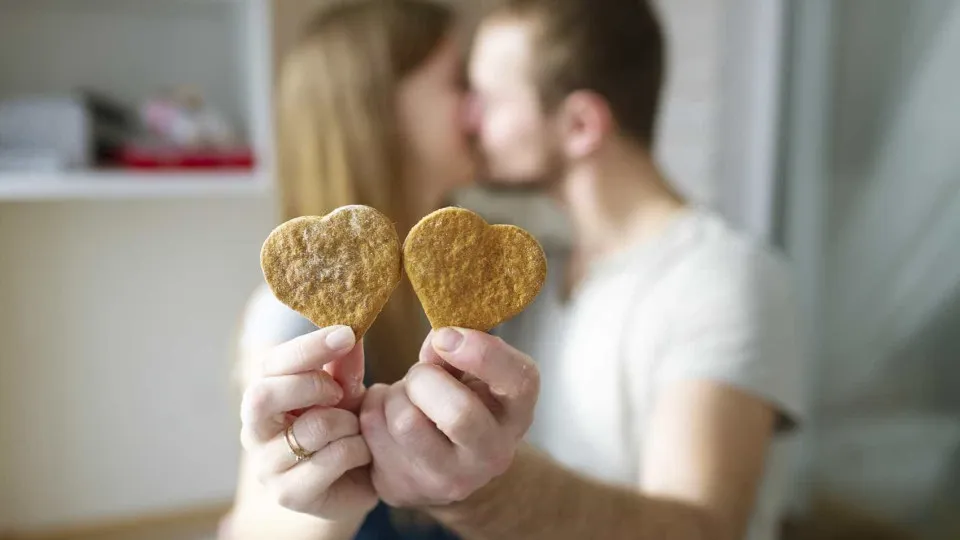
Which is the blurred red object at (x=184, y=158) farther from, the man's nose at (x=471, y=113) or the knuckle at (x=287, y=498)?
the knuckle at (x=287, y=498)

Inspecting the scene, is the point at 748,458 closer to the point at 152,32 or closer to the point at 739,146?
the point at 739,146

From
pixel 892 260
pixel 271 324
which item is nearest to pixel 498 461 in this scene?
pixel 271 324

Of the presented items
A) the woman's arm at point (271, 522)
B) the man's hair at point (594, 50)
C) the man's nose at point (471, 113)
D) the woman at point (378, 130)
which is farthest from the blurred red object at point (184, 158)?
the woman's arm at point (271, 522)

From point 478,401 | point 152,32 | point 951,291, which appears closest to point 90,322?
point 152,32

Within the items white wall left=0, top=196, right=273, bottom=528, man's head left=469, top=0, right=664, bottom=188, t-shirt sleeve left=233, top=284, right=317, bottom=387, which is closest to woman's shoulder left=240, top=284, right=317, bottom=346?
t-shirt sleeve left=233, top=284, right=317, bottom=387

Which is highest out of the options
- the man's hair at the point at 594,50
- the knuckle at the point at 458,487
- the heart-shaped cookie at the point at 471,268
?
the man's hair at the point at 594,50

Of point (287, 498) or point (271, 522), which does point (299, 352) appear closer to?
point (287, 498)
